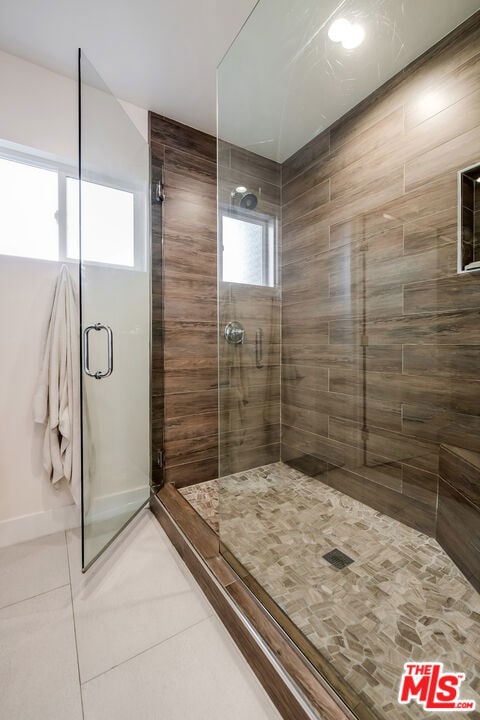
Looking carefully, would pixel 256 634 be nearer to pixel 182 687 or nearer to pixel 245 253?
pixel 182 687

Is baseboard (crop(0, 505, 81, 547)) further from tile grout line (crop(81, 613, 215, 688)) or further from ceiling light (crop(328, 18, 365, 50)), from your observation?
ceiling light (crop(328, 18, 365, 50))

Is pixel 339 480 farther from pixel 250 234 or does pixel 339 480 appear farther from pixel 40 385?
pixel 40 385

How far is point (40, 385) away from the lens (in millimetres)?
1644

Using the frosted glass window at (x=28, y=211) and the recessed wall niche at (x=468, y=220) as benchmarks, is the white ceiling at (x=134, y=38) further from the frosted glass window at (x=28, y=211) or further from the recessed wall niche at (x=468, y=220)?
the recessed wall niche at (x=468, y=220)

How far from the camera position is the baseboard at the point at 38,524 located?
5.30 ft

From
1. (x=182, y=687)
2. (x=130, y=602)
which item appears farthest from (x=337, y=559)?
(x=130, y=602)

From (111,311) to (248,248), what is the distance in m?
0.95

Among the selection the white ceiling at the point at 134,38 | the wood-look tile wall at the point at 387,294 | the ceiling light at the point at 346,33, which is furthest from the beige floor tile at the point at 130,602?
the ceiling light at the point at 346,33

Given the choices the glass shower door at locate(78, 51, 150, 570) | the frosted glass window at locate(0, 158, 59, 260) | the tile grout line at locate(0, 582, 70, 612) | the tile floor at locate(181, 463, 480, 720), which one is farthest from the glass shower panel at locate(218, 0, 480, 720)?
the frosted glass window at locate(0, 158, 59, 260)

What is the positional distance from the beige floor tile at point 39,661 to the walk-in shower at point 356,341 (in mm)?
639

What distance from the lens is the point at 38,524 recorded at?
1.69 meters

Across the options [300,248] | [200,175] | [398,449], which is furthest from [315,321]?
[200,175]

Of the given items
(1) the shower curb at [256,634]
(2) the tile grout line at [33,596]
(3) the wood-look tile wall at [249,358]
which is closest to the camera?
(1) the shower curb at [256,634]

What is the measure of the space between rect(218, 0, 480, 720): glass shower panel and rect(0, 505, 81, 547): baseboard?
92cm
